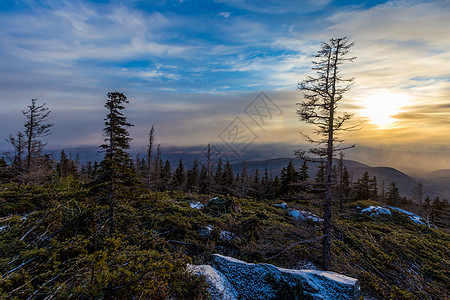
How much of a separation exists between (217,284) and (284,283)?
1934 mm

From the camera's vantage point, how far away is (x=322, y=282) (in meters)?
5.12

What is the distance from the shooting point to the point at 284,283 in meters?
5.34

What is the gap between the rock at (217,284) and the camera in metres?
5.22

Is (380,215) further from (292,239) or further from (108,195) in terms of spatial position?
(108,195)

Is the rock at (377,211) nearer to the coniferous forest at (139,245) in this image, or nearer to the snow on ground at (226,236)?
the coniferous forest at (139,245)

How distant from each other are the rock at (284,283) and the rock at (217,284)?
0.08 m

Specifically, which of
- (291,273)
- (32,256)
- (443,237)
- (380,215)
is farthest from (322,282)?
(380,215)

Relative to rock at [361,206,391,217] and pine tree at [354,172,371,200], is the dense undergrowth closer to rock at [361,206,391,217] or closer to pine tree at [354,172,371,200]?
rock at [361,206,391,217]

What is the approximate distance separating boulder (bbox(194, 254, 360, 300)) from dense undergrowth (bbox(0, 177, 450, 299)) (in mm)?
1079

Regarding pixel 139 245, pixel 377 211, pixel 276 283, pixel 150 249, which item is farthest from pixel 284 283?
pixel 377 211

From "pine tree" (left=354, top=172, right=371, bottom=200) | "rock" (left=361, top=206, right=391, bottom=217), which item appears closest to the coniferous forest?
"rock" (left=361, top=206, right=391, bottom=217)

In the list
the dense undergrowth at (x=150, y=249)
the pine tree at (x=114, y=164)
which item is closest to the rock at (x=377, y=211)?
the dense undergrowth at (x=150, y=249)

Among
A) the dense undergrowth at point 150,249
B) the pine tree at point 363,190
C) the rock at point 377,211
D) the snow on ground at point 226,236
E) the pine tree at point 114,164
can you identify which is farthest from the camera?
the pine tree at point 363,190

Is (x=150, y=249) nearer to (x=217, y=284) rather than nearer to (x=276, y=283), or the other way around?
(x=217, y=284)
